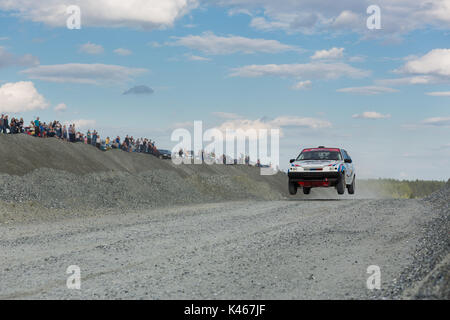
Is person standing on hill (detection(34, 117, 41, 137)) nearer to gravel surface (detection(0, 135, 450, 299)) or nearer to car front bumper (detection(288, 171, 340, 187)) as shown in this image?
gravel surface (detection(0, 135, 450, 299))

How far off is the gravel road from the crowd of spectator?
1895cm

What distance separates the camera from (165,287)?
9.30 m

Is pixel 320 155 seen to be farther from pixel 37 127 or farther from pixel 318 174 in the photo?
pixel 37 127

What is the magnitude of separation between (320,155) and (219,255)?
28.2 feet

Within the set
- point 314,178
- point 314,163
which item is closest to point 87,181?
point 314,163

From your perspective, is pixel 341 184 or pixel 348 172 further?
pixel 348 172

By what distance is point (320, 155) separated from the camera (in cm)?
1955

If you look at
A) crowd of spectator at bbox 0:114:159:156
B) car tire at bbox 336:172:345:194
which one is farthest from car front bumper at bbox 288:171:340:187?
crowd of spectator at bbox 0:114:159:156

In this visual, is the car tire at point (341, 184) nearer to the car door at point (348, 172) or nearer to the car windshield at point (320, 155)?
the car door at point (348, 172)

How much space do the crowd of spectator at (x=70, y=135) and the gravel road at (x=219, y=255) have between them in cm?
1895

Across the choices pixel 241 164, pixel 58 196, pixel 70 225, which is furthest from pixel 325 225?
pixel 241 164
